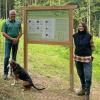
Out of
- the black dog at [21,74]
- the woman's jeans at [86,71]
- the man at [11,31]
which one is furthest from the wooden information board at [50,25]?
the black dog at [21,74]

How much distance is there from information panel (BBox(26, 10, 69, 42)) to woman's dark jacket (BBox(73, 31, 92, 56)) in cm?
102

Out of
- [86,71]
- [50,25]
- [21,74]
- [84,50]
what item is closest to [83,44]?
[84,50]

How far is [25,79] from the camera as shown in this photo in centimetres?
987

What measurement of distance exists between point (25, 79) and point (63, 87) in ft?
4.82

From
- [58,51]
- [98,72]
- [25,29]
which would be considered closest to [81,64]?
[25,29]

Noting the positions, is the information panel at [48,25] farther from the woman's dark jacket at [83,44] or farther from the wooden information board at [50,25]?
the woman's dark jacket at [83,44]

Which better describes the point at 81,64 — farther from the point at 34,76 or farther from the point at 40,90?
the point at 34,76

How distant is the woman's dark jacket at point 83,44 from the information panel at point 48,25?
1.02m

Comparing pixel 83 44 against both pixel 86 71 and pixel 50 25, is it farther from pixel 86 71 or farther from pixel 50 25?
pixel 50 25

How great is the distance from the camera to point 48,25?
423 inches

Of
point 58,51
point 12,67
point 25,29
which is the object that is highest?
point 25,29

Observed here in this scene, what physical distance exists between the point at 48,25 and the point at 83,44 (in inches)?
66.4

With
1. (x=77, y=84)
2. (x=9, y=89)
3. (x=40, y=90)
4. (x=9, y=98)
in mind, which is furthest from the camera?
(x=77, y=84)

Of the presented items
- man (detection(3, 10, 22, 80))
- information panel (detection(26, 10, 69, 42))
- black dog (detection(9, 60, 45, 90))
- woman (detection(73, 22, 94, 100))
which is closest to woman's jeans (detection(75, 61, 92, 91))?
woman (detection(73, 22, 94, 100))
